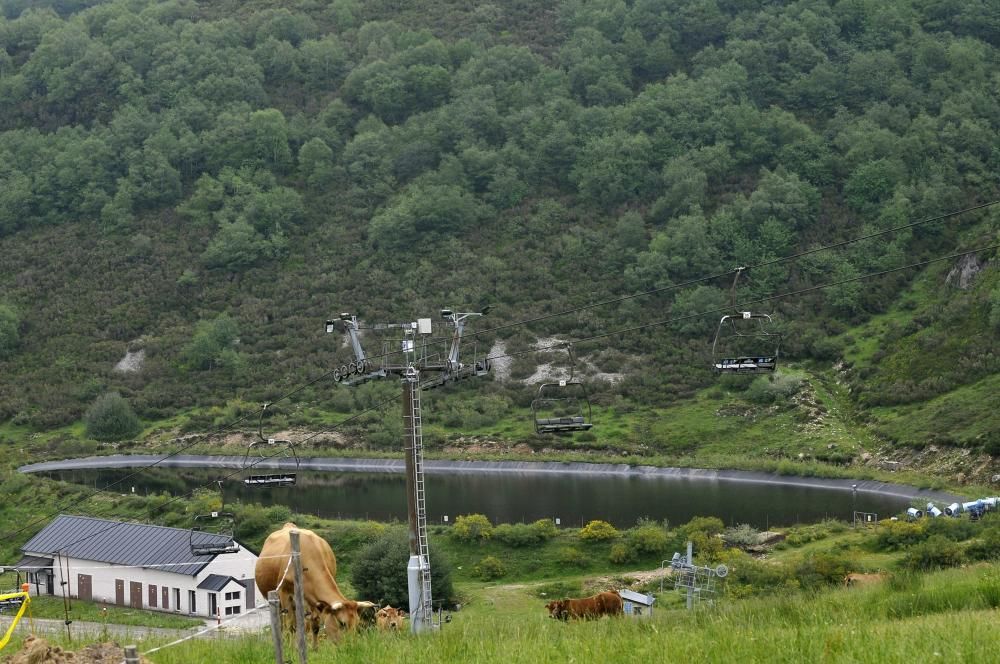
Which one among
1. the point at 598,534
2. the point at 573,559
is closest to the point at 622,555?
the point at 573,559

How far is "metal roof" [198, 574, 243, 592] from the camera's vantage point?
47.4m

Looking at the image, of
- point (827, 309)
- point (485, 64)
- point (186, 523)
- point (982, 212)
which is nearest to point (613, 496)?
point (186, 523)

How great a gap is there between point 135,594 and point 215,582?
4.45 metres

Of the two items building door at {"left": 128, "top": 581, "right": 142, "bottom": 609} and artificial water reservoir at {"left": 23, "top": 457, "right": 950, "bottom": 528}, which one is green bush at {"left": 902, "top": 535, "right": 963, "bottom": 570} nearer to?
artificial water reservoir at {"left": 23, "top": 457, "right": 950, "bottom": 528}

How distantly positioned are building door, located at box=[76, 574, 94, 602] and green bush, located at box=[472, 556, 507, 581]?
14579 millimetres

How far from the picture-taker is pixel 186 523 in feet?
205

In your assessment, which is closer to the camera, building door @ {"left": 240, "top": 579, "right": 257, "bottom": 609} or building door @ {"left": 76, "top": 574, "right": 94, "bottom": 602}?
building door @ {"left": 240, "top": 579, "right": 257, "bottom": 609}

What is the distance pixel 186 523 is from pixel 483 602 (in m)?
21.9

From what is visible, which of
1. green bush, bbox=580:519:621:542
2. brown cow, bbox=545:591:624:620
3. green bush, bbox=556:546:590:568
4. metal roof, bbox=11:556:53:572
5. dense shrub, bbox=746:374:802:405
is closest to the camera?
brown cow, bbox=545:591:624:620

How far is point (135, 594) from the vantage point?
50.3 m

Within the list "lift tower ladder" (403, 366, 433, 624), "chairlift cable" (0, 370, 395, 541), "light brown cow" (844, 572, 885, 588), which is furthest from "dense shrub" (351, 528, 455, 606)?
"chairlift cable" (0, 370, 395, 541)

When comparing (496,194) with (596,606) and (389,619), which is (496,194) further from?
(389,619)

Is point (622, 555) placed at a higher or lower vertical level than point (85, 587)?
higher

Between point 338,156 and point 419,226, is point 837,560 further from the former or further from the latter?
point 338,156
